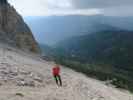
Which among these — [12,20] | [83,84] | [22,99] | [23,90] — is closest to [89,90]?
[83,84]

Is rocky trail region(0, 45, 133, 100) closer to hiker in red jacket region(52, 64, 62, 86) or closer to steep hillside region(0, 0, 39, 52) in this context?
hiker in red jacket region(52, 64, 62, 86)

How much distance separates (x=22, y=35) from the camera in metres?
67.7

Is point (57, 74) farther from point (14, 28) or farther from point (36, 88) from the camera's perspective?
point (14, 28)

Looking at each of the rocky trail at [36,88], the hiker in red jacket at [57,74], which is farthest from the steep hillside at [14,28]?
the hiker in red jacket at [57,74]

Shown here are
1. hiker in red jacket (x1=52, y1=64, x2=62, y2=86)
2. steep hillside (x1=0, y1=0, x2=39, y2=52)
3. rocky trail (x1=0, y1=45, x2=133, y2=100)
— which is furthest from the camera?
steep hillside (x1=0, y1=0, x2=39, y2=52)

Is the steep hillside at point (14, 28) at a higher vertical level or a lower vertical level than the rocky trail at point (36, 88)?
higher

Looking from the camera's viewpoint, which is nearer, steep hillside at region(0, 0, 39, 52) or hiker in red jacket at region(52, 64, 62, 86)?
hiker in red jacket at region(52, 64, 62, 86)

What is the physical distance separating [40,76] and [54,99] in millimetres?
7514

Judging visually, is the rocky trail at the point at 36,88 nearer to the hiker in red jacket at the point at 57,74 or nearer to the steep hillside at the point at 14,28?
A: the hiker in red jacket at the point at 57,74

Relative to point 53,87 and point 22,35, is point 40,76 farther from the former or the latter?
point 22,35

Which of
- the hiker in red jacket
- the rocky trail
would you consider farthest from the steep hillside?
the hiker in red jacket

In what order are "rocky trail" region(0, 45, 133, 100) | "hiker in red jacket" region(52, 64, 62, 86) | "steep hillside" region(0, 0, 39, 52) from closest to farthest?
"rocky trail" region(0, 45, 133, 100) → "hiker in red jacket" region(52, 64, 62, 86) → "steep hillside" region(0, 0, 39, 52)

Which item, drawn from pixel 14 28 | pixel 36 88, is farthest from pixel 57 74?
pixel 14 28

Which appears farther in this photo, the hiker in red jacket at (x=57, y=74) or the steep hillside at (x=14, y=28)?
the steep hillside at (x=14, y=28)
